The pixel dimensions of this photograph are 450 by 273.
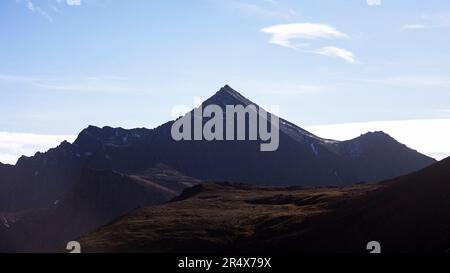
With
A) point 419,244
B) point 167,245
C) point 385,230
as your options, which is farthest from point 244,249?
point 419,244

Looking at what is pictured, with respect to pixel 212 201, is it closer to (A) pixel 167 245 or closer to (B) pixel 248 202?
(B) pixel 248 202

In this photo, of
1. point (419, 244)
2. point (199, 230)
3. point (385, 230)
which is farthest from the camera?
point (199, 230)

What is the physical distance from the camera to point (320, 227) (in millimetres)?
98625

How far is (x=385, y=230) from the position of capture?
84.9 meters

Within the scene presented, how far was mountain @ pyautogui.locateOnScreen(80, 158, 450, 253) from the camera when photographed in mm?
81750

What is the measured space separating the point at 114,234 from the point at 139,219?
→ 22302mm

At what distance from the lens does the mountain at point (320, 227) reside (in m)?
81.8

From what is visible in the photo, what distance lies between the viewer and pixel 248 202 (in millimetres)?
165750

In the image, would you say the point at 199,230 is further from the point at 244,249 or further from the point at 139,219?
the point at 139,219

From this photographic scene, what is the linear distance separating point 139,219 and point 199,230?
2664 centimetres
